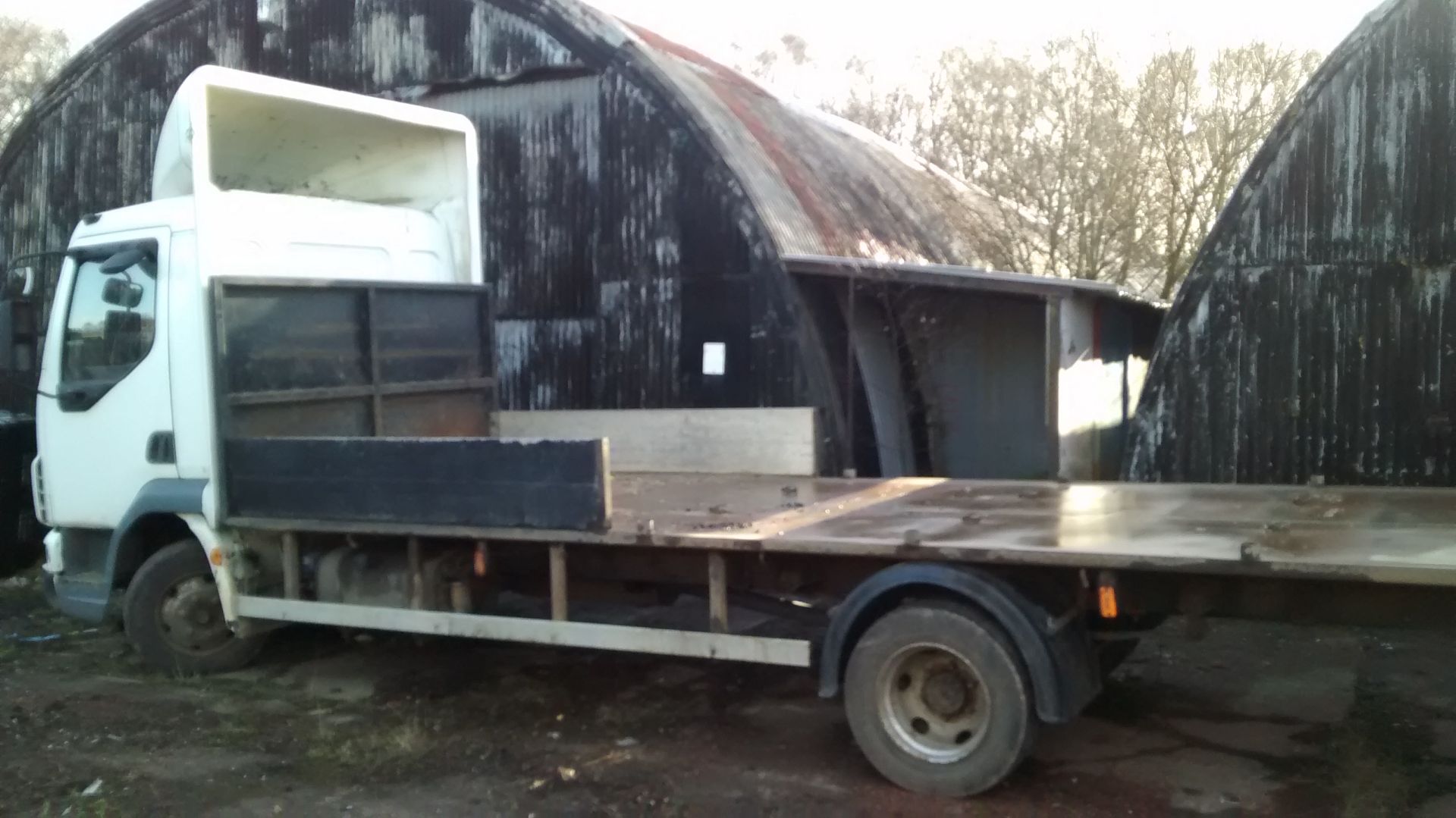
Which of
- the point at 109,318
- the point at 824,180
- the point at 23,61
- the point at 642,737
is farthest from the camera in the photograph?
the point at 23,61

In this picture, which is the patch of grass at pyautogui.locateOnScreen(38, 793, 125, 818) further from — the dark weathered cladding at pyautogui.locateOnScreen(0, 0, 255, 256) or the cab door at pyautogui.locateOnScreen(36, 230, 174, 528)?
the dark weathered cladding at pyautogui.locateOnScreen(0, 0, 255, 256)

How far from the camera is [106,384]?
7.69m

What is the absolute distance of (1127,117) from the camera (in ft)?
53.5

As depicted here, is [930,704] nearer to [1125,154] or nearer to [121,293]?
[121,293]

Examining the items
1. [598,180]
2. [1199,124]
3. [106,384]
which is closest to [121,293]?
[106,384]

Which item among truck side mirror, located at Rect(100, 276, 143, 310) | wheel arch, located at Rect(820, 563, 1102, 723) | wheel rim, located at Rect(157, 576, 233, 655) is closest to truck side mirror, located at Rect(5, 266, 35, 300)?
truck side mirror, located at Rect(100, 276, 143, 310)

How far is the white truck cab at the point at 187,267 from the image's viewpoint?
7.29 metres

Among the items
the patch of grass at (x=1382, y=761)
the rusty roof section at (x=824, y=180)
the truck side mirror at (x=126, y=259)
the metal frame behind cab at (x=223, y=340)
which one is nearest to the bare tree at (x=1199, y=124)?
the rusty roof section at (x=824, y=180)

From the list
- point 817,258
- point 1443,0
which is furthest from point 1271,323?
point 817,258

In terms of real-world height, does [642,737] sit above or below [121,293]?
below

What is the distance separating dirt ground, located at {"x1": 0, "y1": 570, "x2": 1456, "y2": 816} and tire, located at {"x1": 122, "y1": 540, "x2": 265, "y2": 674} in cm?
16

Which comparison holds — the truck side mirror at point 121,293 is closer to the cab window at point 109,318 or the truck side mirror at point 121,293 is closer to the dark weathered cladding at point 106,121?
the cab window at point 109,318

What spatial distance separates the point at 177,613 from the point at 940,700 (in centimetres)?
498

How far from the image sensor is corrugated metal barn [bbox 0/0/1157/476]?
11.9 m
